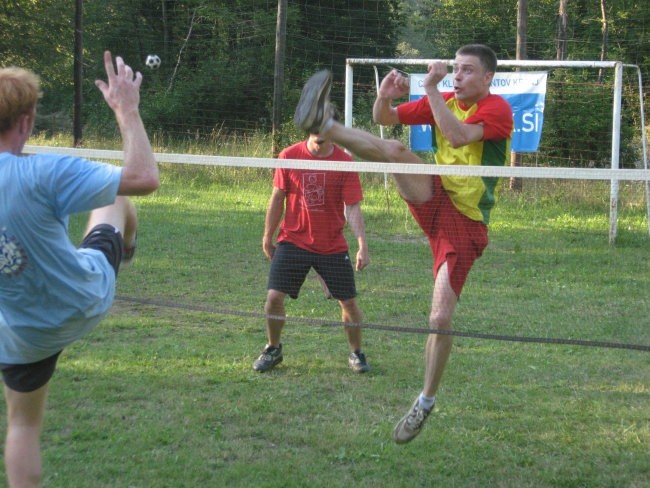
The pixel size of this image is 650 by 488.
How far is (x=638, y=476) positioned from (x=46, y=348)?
10.4ft

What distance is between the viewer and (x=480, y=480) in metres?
4.48

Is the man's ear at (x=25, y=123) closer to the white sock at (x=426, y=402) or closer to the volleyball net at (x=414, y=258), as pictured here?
the volleyball net at (x=414, y=258)

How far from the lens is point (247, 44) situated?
977 inches

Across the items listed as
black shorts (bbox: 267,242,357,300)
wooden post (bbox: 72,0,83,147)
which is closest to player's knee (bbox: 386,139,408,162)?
black shorts (bbox: 267,242,357,300)

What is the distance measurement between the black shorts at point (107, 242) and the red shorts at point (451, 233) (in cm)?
189

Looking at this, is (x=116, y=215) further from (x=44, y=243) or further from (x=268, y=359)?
(x=268, y=359)

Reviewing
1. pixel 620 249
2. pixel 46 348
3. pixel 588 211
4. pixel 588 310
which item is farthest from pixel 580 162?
pixel 46 348

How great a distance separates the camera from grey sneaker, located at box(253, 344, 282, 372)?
20.3ft

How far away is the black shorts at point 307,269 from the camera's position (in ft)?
20.3

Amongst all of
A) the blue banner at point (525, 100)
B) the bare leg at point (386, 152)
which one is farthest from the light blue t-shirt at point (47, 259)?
the blue banner at point (525, 100)

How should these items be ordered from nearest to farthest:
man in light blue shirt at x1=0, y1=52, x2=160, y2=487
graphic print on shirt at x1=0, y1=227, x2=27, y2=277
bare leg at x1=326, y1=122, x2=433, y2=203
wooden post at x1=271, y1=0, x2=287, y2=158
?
man in light blue shirt at x1=0, y1=52, x2=160, y2=487 < graphic print on shirt at x1=0, y1=227, x2=27, y2=277 < bare leg at x1=326, y1=122, x2=433, y2=203 < wooden post at x1=271, y1=0, x2=287, y2=158

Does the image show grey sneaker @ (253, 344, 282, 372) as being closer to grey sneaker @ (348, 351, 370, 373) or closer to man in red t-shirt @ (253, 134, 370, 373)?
man in red t-shirt @ (253, 134, 370, 373)

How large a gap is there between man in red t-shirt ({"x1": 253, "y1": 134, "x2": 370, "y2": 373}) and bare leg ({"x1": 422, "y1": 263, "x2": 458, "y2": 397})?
148 cm

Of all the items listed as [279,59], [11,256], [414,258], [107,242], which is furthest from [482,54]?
[279,59]
